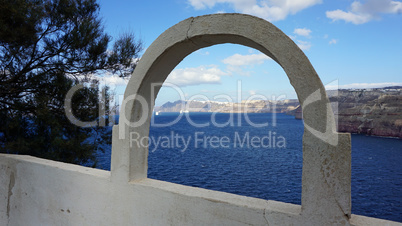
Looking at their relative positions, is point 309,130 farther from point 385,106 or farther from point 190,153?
point 385,106

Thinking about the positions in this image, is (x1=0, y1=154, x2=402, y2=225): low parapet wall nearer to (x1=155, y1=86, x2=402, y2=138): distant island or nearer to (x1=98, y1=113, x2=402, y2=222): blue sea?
(x1=98, y1=113, x2=402, y2=222): blue sea

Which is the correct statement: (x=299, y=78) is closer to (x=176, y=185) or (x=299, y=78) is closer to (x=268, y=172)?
(x=176, y=185)

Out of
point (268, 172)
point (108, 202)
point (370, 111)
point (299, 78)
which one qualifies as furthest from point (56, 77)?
point (370, 111)

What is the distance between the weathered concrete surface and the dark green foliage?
437cm

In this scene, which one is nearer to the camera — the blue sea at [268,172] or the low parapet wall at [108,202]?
the low parapet wall at [108,202]

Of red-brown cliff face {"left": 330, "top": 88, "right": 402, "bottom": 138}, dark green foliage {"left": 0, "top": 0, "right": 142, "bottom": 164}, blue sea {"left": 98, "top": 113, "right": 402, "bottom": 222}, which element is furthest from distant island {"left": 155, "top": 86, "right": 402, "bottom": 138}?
dark green foliage {"left": 0, "top": 0, "right": 142, "bottom": 164}

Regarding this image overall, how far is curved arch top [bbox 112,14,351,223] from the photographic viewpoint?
179cm

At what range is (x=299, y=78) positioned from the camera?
1872 millimetres

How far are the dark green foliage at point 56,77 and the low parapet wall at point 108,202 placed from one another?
4.18 meters

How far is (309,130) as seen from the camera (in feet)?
6.10

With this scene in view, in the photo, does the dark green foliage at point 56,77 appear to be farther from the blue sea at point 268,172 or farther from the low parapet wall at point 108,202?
the blue sea at point 268,172

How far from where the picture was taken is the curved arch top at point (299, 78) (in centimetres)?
179

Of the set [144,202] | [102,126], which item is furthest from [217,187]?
[144,202]

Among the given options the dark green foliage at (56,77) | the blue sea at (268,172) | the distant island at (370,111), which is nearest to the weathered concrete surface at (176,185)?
the dark green foliage at (56,77)
